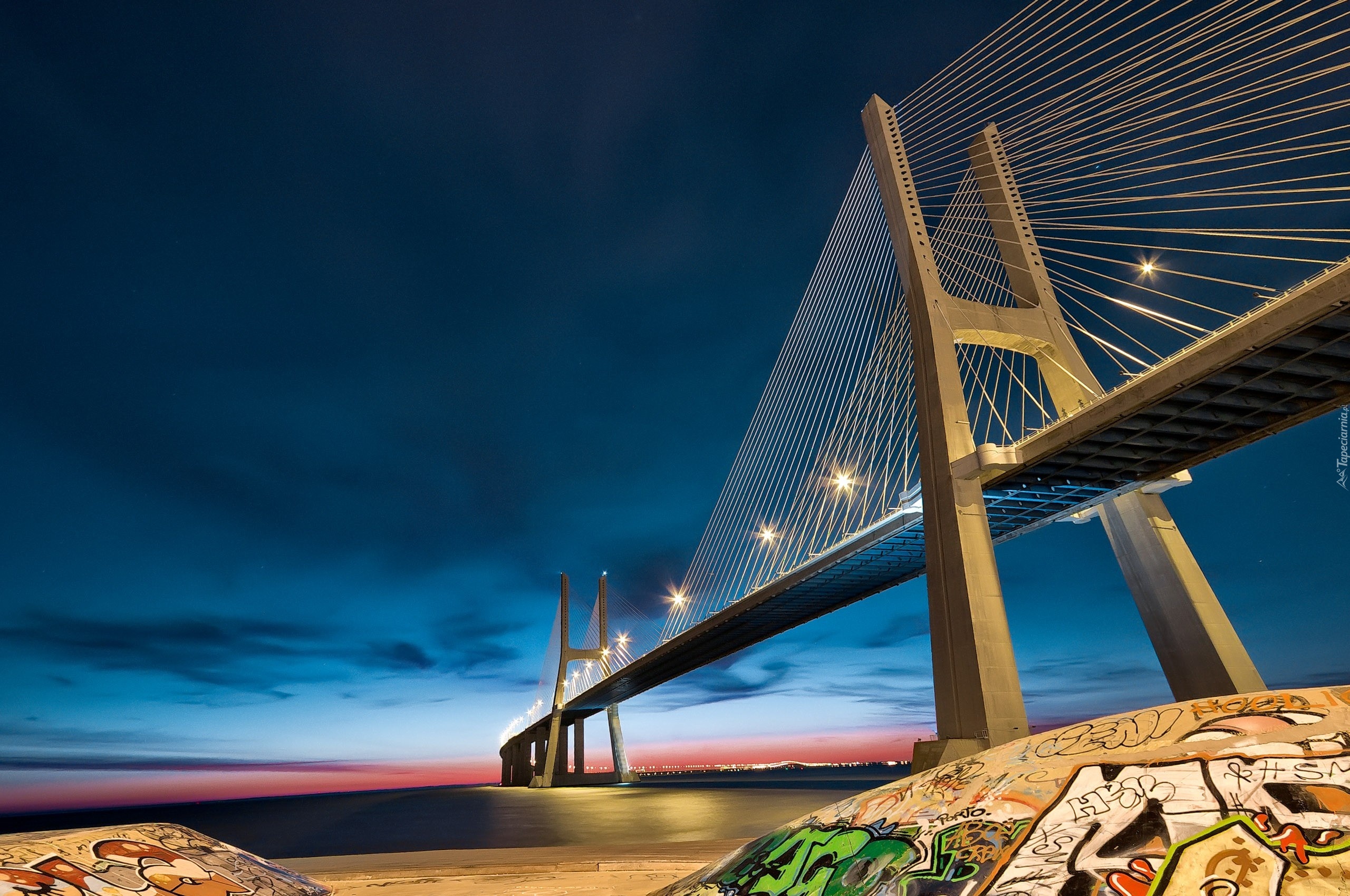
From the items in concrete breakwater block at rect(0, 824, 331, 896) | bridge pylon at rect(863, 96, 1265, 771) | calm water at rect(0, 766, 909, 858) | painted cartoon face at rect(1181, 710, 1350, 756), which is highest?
bridge pylon at rect(863, 96, 1265, 771)

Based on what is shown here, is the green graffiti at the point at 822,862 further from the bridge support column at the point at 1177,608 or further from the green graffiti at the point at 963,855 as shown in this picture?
the bridge support column at the point at 1177,608

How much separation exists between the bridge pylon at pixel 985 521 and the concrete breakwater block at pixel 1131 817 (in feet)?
45.3

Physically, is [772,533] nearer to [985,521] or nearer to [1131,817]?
[985,521]

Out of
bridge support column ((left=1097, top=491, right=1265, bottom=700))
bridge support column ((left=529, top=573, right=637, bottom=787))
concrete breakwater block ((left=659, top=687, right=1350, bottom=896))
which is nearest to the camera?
concrete breakwater block ((left=659, top=687, right=1350, bottom=896))

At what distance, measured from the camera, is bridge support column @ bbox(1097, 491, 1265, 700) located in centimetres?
1825

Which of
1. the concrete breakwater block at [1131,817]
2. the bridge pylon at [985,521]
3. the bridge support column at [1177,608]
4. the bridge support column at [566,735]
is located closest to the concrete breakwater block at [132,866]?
the concrete breakwater block at [1131,817]

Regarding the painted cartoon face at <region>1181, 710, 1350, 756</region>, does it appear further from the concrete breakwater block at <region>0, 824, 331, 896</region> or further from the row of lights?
the row of lights

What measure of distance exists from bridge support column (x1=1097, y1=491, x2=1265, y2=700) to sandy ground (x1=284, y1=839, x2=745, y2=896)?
45.9 feet

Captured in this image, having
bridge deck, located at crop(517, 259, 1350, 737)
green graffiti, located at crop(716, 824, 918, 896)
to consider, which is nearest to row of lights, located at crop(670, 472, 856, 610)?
bridge deck, located at crop(517, 259, 1350, 737)

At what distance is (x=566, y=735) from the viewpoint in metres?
80.4

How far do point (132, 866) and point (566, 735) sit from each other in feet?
267

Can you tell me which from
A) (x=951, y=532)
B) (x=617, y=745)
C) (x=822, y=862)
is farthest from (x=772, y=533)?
(x=617, y=745)

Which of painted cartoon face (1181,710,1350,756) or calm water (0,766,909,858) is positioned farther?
calm water (0,766,909,858)

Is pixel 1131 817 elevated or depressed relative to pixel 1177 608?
depressed
